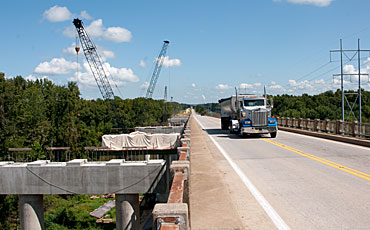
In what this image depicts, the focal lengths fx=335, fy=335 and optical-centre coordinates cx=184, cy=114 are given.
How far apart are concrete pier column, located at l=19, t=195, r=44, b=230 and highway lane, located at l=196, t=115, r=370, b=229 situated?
1418 cm

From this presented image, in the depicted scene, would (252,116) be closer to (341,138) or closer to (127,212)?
(341,138)

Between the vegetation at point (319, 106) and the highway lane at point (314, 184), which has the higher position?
the vegetation at point (319, 106)

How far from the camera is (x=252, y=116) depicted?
82.9 ft

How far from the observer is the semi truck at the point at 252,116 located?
2527 cm

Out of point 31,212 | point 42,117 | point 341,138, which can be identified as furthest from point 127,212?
point 42,117

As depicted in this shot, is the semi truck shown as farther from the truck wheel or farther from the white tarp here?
the white tarp

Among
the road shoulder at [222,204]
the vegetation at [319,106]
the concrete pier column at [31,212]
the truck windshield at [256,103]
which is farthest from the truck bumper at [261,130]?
the vegetation at [319,106]

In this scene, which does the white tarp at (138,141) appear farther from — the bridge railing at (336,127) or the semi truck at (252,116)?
the bridge railing at (336,127)

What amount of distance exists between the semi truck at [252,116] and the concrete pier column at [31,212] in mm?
15432

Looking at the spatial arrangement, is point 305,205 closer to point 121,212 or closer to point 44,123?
point 121,212

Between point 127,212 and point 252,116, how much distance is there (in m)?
11.4

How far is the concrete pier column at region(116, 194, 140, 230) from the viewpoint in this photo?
2053cm

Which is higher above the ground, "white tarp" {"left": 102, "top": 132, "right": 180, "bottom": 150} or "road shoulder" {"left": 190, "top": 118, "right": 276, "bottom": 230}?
"road shoulder" {"left": 190, "top": 118, "right": 276, "bottom": 230}

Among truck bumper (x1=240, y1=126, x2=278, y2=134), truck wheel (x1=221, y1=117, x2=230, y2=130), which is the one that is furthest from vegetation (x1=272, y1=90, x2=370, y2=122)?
truck bumper (x1=240, y1=126, x2=278, y2=134)
